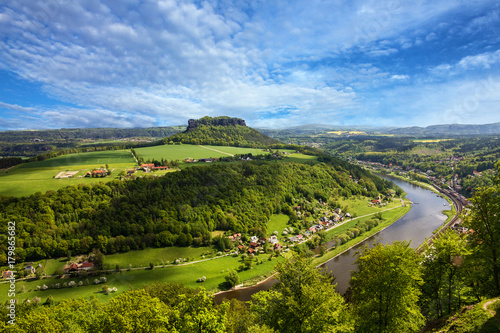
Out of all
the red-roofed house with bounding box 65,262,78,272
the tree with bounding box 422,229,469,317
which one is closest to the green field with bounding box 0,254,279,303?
the red-roofed house with bounding box 65,262,78,272

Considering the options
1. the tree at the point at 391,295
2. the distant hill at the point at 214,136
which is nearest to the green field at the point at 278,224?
the tree at the point at 391,295

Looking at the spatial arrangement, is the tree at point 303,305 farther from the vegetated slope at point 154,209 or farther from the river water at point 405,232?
the vegetated slope at point 154,209

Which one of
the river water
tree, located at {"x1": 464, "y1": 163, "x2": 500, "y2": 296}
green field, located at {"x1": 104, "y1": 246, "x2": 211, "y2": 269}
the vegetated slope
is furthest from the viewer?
green field, located at {"x1": 104, "y1": 246, "x2": 211, "y2": 269}

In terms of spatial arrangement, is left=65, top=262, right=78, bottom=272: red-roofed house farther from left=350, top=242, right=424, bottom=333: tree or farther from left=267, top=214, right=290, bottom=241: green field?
left=350, top=242, right=424, bottom=333: tree

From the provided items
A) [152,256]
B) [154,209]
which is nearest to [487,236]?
[152,256]

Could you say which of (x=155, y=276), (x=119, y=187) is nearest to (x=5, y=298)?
(x=155, y=276)
